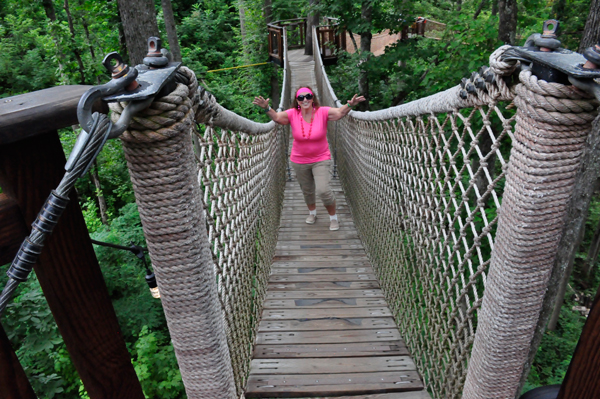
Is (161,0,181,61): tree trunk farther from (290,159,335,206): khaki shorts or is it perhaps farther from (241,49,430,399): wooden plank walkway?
(241,49,430,399): wooden plank walkway

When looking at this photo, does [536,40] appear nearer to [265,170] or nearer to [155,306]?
[265,170]

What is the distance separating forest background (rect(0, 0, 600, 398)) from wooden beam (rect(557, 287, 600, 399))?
8.82 ft

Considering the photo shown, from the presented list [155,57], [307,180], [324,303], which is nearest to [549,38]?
[155,57]

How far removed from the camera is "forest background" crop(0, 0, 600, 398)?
9.34ft

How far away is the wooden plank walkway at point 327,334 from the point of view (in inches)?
67.0

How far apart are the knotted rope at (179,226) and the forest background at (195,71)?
2.10m

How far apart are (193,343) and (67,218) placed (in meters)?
0.46

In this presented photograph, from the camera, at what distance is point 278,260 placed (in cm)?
279

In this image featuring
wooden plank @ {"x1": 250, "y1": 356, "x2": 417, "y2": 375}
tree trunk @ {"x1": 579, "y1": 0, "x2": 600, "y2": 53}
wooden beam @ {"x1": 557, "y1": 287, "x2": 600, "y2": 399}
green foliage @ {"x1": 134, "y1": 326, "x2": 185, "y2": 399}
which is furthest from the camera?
green foliage @ {"x1": 134, "y1": 326, "x2": 185, "y2": 399}

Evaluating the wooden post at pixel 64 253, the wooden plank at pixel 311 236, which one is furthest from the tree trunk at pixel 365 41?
the wooden post at pixel 64 253

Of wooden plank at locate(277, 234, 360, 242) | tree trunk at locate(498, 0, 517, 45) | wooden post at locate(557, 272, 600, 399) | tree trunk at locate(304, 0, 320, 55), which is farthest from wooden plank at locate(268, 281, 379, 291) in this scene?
tree trunk at locate(304, 0, 320, 55)

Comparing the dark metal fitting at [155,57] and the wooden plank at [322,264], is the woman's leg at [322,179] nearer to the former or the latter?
the wooden plank at [322,264]

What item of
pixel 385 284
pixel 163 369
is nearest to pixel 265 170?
pixel 385 284

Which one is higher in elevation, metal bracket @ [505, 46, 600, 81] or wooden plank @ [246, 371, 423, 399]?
metal bracket @ [505, 46, 600, 81]
